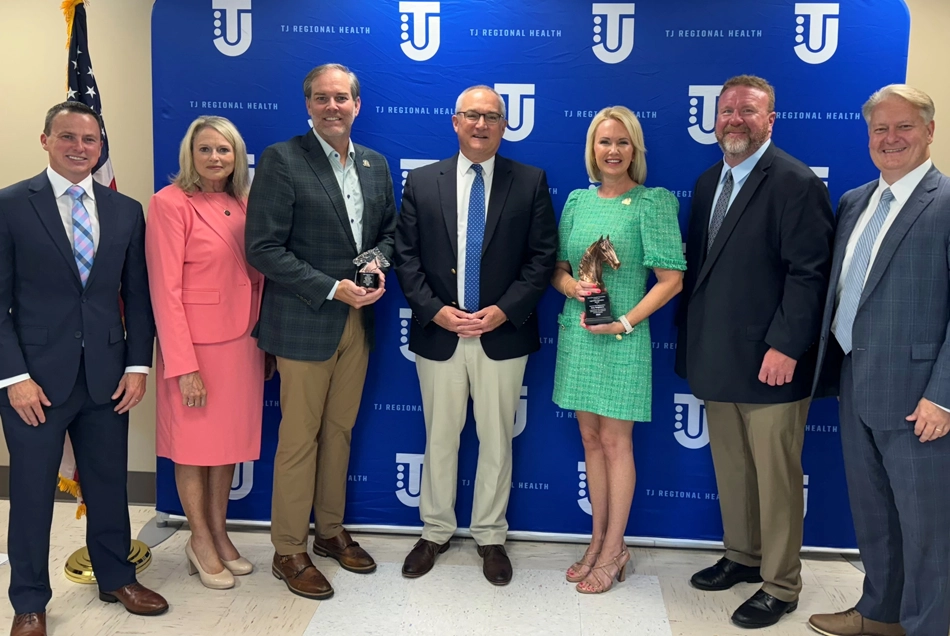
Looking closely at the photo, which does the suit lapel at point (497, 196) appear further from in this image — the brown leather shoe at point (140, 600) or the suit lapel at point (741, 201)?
the brown leather shoe at point (140, 600)

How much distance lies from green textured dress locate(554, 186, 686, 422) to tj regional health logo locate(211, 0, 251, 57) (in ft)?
5.78

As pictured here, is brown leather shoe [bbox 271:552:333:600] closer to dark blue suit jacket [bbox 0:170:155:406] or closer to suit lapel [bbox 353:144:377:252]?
dark blue suit jacket [bbox 0:170:155:406]

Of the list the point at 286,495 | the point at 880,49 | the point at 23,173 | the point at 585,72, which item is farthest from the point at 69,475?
the point at 880,49

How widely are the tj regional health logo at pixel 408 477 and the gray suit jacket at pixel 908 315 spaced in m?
1.98

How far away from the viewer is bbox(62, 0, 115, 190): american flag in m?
3.22

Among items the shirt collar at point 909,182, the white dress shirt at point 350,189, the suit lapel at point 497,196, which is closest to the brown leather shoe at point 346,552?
the white dress shirt at point 350,189

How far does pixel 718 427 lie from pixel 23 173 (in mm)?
3627

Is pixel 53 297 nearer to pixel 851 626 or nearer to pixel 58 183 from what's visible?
pixel 58 183

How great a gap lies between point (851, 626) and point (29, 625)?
2.97 meters

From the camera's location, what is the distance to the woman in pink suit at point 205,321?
2.87m

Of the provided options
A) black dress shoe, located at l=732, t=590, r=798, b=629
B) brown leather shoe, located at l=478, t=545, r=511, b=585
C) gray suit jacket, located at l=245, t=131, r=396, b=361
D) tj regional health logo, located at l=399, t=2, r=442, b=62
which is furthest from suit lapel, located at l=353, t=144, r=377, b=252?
black dress shoe, located at l=732, t=590, r=798, b=629

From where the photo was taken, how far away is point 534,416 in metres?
3.56

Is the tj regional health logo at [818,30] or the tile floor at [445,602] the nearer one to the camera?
the tile floor at [445,602]

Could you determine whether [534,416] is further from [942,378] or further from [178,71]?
[178,71]
